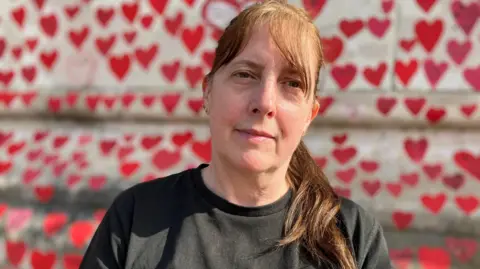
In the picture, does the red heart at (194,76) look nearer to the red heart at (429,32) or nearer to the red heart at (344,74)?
the red heart at (344,74)

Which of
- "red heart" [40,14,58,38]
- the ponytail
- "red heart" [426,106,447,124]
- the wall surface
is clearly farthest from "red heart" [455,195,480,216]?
"red heart" [40,14,58,38]

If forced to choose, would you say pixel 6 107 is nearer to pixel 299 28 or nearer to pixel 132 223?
pixel 132 223

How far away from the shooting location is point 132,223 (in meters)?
1.57

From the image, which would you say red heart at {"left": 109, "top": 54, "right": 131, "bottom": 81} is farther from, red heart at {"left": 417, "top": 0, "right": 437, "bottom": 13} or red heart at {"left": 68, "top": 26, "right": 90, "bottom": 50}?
Answer: red heart at {"left": 417, "top": 0, "right": 437, "bottom": 13}

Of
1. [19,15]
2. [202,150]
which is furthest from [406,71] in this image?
[19,15]

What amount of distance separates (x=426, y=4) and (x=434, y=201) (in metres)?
0.93

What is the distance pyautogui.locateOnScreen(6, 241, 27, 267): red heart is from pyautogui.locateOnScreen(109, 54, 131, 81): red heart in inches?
39.9

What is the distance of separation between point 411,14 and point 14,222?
2207mm

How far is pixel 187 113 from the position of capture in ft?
9.91

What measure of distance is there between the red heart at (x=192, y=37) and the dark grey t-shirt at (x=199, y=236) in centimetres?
163

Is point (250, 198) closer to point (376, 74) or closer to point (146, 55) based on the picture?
point (376, 74)

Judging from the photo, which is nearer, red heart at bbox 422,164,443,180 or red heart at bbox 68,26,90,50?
red heart at bbox 422,164,443,180

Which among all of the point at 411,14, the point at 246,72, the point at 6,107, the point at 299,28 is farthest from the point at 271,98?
the point at 6,107

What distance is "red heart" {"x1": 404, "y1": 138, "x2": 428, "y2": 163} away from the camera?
2643mm
